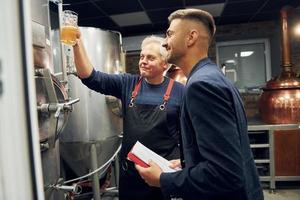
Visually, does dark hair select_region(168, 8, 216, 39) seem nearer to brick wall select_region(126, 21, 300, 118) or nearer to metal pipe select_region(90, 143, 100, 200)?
metal pipe select_region(90, 143, 100, 200)

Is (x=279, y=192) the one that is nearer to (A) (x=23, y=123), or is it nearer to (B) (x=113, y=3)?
(B) (x=113, y=3)

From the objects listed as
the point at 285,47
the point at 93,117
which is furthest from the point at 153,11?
the point at 93,117

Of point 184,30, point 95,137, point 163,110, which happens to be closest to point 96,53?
point 95,137

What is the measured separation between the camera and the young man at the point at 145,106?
1654 mm

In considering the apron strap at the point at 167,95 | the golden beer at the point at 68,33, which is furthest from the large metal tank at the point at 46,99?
the apron strap at the point at 167,95

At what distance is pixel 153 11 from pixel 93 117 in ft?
7.27

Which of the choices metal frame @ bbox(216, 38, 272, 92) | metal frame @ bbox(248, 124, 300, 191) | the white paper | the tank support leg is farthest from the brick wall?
the white paper

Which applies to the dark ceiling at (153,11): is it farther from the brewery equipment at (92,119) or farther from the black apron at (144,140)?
the black apron at (144,140)

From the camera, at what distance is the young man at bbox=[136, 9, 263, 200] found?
905mm

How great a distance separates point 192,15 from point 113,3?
9.74 ft

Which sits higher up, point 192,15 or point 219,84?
point 192,15

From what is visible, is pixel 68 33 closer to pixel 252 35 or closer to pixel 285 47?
pixel 285 47

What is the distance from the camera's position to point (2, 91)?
411 millimetres

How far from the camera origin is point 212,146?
0.90 meters
